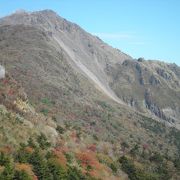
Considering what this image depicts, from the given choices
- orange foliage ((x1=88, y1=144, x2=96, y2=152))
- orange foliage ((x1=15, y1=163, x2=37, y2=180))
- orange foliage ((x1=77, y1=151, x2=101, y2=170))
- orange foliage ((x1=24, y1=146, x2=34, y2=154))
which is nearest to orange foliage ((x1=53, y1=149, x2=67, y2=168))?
orange foliage ((x1=24, y1=146, x2=34, y2=154))

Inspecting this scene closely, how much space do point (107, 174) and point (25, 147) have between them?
24887 mm

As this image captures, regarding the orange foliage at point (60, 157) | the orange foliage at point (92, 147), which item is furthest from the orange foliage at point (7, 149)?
the orange foliage at point (92, 147)

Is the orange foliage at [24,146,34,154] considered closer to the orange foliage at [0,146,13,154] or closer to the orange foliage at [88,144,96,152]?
the orange foliage at [0,146,13,154]

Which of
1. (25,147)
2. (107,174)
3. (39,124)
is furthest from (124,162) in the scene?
(25,147)

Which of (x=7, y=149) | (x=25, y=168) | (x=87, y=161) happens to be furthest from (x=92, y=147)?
(x=25, y=168)

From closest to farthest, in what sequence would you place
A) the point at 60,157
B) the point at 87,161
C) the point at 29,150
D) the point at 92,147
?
the point at 29,150, the point at 60,157, the point at 87,161, the point at 92,147

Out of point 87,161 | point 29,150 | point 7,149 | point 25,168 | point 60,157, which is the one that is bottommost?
point 25,168

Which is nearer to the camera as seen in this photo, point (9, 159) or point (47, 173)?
point (9, 159)

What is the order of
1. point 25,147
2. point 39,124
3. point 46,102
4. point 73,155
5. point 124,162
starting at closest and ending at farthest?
point 25,147, point 73,155, point 39,124, point 124,162, point 46,102

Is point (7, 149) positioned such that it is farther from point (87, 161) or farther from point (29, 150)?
point (87, 161)

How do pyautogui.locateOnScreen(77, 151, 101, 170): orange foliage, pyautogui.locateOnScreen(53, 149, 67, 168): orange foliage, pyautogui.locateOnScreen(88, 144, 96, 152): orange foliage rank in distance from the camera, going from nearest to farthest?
1. pyautogui.locateOnScreen(53, 149, 67, 168): orange foliage
2. pyautogui.locateOnScreen(77, 151, 101, 170): orange foliage
3. pyautogui.locateOnScreen(88, 144, 96, 152): orange foliage

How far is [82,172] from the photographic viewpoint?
81312mm

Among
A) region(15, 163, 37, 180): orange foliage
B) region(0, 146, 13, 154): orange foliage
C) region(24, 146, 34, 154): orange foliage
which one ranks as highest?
region(24, 146, 34, 154): orange foliage

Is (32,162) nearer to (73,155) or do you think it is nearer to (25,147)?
(25,147)
